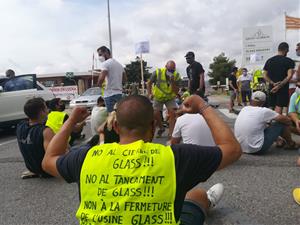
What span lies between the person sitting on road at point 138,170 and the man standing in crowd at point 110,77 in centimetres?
484

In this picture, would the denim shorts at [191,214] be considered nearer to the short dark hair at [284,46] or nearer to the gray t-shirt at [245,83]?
the short dark hair at [284,46]

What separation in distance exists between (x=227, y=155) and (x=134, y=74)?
5728cm

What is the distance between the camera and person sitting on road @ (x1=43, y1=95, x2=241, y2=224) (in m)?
1.64

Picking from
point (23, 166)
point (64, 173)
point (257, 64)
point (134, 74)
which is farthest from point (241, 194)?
point (134, 74)

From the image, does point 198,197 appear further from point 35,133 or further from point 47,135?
point 35,133

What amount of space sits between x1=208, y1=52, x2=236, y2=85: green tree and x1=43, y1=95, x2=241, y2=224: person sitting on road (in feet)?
213

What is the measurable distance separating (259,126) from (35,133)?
3.20m

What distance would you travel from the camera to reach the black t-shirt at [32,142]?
4.67m

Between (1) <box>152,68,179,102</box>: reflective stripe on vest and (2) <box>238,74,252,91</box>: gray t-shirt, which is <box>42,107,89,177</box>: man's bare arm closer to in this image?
(1) <box>152,68,179,102</box>: reflective stripe on vest

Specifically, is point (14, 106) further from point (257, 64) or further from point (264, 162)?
point (257, 64)

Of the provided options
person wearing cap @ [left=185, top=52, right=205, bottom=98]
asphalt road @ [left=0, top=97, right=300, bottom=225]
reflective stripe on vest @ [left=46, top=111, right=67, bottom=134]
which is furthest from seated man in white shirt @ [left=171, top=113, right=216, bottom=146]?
person wearing cap @ [left=185, top=52, right=205, bottom=98]

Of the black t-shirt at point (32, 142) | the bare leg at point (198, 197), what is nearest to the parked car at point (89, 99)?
the black t-shirt at point (32, 142)

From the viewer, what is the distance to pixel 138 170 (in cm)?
164

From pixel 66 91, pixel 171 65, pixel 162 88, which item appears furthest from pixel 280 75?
pixel 66 91
